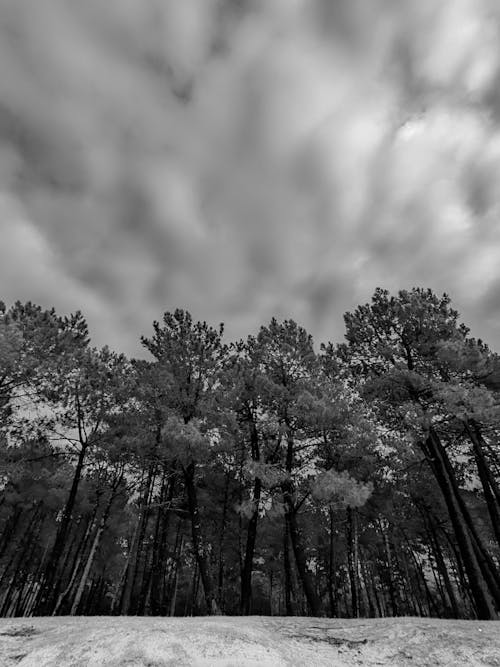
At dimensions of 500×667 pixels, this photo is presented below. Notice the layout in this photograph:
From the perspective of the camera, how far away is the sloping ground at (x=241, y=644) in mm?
3814

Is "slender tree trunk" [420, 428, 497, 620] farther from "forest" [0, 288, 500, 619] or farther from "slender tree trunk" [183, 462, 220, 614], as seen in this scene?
"slender tree trunk" [183, 462, 220, 614]

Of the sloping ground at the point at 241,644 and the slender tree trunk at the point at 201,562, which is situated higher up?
the slender tree trunk at the point at 201,562

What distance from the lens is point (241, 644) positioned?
13.8 feet

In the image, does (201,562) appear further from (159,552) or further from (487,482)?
(487,482)

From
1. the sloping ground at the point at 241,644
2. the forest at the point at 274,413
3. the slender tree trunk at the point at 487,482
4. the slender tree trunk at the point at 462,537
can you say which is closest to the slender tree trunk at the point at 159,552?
the forest at the point at 274,413

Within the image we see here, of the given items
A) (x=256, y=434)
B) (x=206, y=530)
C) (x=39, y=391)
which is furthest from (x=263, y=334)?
(x=206, y=530)

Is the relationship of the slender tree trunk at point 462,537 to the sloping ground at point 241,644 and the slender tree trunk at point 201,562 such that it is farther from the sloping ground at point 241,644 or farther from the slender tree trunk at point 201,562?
the slender tree trunk at point 201,562

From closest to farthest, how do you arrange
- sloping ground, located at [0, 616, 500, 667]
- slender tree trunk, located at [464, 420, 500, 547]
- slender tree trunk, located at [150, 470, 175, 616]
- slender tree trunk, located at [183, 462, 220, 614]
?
sloping ground, located at [0, 616, 500, 667], slender tree trunk, located at [183, 462, 220, 614], slender tree trunk, located at [464, 420, 500, 547], slender tree trunk, located at [150, 470, 175, 616]

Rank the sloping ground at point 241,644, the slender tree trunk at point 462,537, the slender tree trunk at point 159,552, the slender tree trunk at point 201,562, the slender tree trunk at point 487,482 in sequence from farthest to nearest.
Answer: the slender tree trunk at point 159,552
the slender tree trunk at point 487,482
the slender tree trunk at point 201,562
the slender tree trunk at point 462,537
the sloping ground at point 241,644

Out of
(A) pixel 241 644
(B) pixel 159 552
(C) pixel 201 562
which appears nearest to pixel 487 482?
(C) pixel 201 562

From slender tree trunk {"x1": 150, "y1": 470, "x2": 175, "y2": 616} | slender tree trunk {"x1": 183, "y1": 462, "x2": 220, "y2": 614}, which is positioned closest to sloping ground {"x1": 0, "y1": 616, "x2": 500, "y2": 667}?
slender tree trunk {"x1": 183, "y1": 462, "x2": 220, "y2": 614}

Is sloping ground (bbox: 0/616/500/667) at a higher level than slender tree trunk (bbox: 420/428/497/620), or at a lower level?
lower

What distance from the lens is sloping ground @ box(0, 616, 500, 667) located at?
12.5 ft

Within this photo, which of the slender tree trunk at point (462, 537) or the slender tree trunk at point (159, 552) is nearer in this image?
the slender tree trunk at point (462, 537)
